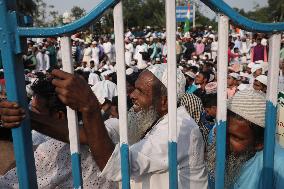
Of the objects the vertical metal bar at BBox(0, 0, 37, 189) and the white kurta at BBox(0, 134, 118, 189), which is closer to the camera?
the vertical metal bar at BBox(0, 0, 37, 189)

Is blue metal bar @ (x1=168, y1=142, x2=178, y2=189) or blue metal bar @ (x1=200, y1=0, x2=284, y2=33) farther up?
blue metal bar @ (x1=200, y1=0, x2=284, y2=33)

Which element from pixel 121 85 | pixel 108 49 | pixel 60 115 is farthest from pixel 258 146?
pixel 108 49

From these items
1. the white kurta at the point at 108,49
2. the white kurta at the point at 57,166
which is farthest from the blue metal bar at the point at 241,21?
the white kurta at the point at 108,49

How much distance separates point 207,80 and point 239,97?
21.4 ft

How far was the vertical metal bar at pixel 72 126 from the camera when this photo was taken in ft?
4.17

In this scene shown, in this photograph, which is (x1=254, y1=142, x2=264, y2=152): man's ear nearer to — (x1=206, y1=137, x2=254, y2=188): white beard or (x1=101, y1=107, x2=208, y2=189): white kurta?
(x1=206, y1=137, x2=254, y2=188): white beard

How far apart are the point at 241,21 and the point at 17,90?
836mm

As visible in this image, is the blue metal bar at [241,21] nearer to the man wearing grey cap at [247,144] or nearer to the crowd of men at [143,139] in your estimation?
the crowd of men at [143,139]

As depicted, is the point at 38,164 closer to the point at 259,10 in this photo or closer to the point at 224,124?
the point at 224,124

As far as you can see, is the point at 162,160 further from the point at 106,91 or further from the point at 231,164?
the point at 106,91

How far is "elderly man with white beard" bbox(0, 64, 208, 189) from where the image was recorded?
128 centimetres

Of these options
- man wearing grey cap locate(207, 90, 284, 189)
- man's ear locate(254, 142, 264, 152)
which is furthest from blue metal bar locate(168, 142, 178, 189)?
man's ear locate(254, 142, 264, 152)

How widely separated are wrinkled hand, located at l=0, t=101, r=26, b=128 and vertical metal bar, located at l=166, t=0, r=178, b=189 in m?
0.53

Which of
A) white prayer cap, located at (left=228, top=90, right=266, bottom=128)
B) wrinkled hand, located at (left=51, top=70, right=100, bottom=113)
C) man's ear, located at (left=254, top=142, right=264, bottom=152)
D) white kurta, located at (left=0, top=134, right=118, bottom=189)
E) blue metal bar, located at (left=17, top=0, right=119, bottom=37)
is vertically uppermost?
blue metal bar, located at (left=17, top=0, right=119, bottom=37)
